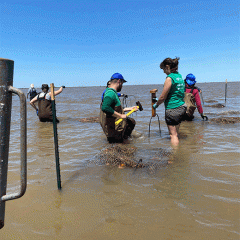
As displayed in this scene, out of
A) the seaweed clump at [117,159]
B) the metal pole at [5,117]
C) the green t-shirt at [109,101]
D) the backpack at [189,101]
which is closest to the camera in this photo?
the metal pole at [5,117]

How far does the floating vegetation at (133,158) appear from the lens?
393cm

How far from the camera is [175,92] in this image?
15.2ft

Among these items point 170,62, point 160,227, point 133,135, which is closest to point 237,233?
point 160,227

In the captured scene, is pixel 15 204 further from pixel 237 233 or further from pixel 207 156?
pixel 207 156

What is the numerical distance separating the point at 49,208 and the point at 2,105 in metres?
1.86

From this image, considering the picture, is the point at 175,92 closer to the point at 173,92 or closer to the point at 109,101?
the point at 173,92

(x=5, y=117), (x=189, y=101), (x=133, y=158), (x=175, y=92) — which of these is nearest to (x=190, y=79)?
(x=189, y=101)

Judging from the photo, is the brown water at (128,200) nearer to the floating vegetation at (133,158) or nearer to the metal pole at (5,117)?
the floating vegetation at (133,158)

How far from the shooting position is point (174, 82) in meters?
4.51

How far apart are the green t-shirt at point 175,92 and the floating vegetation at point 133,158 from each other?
1.09 meters

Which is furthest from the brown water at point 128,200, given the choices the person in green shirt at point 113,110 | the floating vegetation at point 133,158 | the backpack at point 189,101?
the backpack at point 189,101

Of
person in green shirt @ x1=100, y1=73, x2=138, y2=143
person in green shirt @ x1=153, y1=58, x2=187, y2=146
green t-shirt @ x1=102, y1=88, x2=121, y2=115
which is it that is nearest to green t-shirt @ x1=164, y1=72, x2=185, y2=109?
person in green shirt @ x1=153, y1=58, x2=187, y2=146

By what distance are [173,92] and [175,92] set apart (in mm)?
42

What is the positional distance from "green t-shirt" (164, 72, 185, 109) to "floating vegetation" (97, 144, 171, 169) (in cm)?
109
